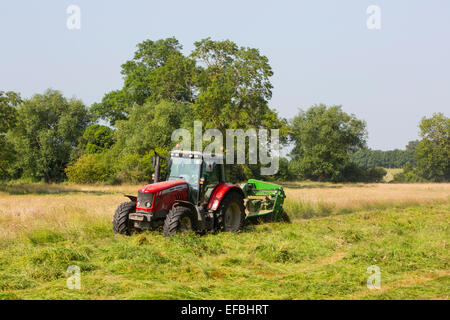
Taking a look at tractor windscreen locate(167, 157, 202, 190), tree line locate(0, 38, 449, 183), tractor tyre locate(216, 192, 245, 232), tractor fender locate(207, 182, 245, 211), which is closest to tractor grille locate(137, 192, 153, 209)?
tractor windscreen locate(167, 157, 202, 190)

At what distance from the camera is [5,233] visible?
1007 cm

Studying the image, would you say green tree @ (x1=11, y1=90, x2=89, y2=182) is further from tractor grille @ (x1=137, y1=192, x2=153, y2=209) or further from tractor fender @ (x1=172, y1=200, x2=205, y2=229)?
tractor fender @ (x1=172, y1=200, x2=205, y2=229)

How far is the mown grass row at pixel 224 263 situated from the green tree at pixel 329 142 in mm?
43778

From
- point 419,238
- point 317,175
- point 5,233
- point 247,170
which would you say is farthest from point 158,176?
point 317,175

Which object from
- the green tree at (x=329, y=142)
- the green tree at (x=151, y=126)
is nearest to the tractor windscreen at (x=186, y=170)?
the green tree at (x=151, y=126)

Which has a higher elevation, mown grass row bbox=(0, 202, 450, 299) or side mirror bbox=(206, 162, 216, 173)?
side mirror bbox=(206, 162, 216, 173)

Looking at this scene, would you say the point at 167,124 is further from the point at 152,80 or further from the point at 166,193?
the point at 166,193

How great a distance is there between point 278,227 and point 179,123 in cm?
2799

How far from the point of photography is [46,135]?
151ft

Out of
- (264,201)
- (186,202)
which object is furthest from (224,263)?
(264,201)

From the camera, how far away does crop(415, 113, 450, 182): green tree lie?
202ft

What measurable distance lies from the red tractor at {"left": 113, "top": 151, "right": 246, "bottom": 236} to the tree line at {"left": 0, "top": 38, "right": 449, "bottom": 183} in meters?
19.5

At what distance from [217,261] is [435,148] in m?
60.3

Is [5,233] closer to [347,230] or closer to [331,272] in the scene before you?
[331,272]
